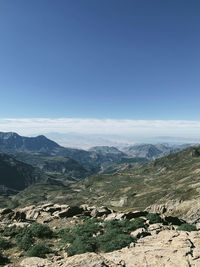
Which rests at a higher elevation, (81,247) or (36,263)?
(36,263)

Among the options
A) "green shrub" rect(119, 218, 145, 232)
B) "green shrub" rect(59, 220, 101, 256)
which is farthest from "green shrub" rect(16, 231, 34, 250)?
"green shrub" rect(119, 218, 145, 232)

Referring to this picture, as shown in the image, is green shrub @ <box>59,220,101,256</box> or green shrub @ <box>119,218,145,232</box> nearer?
green shrub @ <box>59,220,101,256</box>

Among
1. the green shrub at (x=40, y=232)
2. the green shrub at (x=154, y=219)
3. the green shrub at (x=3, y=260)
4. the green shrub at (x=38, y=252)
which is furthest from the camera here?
the green shrub at (x=154, y=219)

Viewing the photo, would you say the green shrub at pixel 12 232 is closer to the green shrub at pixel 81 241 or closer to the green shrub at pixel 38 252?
the green shrub at pixel 81 241

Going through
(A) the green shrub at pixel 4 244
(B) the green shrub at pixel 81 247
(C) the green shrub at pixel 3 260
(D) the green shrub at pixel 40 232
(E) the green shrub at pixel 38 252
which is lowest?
(D) the green shrub at pixel 40 232

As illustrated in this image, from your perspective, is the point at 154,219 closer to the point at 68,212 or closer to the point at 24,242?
the point at 68,212

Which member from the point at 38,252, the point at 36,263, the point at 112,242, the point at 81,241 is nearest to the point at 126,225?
the point at 112,242

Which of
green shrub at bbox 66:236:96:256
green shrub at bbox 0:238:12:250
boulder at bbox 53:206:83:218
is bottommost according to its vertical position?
boulder at bbox 53:206:83:218

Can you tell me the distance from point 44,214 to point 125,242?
26.7 meters

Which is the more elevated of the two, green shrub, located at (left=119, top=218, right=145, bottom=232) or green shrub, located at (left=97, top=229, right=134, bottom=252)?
green shrub, located at (left=97, top=229, right=134, bottom=252)

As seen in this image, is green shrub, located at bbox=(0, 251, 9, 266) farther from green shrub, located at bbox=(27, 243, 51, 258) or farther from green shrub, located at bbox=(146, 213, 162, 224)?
green shrub, located at bbox=(146, 213, 162, 224)

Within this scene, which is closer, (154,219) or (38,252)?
(38,252)

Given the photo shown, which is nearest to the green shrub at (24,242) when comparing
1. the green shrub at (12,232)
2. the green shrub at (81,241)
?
the green shrub at (12,232)

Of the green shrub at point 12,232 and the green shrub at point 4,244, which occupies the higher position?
the green shrub at point 4,244
